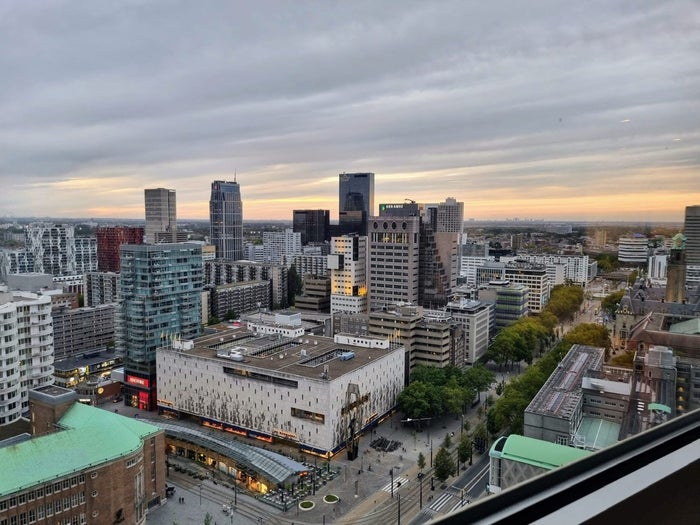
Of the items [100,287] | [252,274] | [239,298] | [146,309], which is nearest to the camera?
[146,309]

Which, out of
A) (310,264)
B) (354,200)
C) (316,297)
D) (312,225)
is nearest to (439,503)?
(316,297)

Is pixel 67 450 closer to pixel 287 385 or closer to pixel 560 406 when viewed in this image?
pixel 287 385

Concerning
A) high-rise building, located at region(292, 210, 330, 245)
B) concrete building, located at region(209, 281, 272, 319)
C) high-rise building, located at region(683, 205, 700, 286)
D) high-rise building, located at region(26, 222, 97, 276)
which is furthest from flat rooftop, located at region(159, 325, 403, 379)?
high-rise building, located at region(292, 210, 330, 245)

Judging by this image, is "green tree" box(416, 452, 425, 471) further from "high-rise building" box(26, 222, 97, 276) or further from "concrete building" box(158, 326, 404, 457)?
"high-rise building" box(26, 222, 97, 276)

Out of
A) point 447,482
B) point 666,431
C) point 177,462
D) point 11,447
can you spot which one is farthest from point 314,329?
point 666,431

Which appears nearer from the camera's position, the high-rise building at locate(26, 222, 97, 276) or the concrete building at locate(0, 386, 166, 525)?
the concrete building at locate(0, 386, 166, 525)

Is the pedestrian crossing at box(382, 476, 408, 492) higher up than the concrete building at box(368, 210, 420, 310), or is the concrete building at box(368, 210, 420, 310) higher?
the concrete building at box(368, 210, 420, 310)

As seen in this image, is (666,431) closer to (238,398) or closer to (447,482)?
(447,482)
